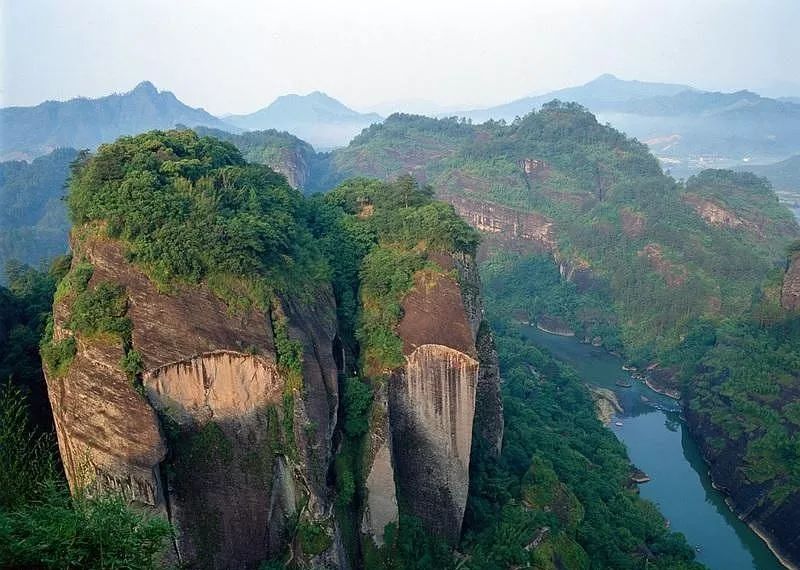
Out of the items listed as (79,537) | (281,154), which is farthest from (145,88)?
(79,537)

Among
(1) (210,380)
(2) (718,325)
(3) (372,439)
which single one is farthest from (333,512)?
(2) (718,325)

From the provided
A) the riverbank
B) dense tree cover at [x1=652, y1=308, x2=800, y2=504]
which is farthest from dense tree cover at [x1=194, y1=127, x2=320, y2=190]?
dense tree cover at [x1=652, y1=308, x2=800, y2=504]

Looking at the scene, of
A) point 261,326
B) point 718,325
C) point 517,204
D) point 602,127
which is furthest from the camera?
point 602,127

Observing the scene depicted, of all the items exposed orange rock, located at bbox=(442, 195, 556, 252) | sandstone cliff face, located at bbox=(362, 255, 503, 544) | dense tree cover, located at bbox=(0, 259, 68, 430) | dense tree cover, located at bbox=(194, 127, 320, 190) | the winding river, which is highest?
dense tree cover, located at bbox=(194, 127, 320, 190)

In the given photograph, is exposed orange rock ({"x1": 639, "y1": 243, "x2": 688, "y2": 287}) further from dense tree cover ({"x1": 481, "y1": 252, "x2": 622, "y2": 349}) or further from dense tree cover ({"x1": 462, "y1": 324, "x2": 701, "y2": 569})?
dense tree cover ({"x1": 462, "y1": 324, "x2": 701, "y2": 569})

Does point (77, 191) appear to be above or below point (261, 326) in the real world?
above

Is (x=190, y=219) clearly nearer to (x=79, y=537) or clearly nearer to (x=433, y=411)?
(x=433, y=411)

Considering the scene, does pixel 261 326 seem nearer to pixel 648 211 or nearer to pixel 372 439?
pixel 372 439
